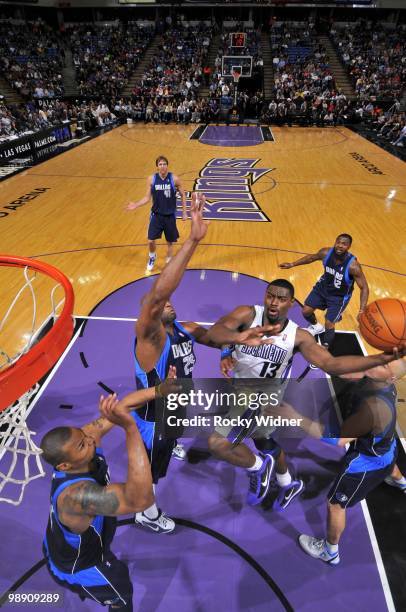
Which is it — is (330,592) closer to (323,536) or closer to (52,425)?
(323,536)

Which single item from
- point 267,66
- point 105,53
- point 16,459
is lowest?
point 16,459

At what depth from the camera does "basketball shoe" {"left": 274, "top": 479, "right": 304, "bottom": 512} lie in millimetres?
3316

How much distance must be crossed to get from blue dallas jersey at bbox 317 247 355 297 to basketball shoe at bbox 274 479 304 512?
2458 millimetres

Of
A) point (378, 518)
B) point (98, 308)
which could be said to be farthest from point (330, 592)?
point (98, 308)

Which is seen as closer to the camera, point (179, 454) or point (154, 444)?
point (154, 444)

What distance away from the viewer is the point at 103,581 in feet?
7.31

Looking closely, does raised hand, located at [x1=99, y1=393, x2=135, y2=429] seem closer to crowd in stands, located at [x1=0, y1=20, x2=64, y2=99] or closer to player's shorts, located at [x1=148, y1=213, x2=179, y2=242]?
player's shorts, located at [x1=148, y1=213, x2=179, y2=242]

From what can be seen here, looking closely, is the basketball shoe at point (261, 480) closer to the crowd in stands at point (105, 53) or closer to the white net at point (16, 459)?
the white net at point (16, 459)

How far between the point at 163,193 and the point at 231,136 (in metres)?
13.9

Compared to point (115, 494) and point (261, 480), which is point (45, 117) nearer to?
point (261, 480)

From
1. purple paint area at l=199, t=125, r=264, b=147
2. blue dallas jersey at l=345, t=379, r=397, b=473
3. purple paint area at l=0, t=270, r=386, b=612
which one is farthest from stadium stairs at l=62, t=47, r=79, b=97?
blue dallas jersey at l=345, t=379, r=397, b=473

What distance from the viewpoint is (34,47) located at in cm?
2759

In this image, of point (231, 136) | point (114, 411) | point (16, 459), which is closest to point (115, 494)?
point (114, 411)

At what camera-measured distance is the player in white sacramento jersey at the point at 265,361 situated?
2.79 meters
